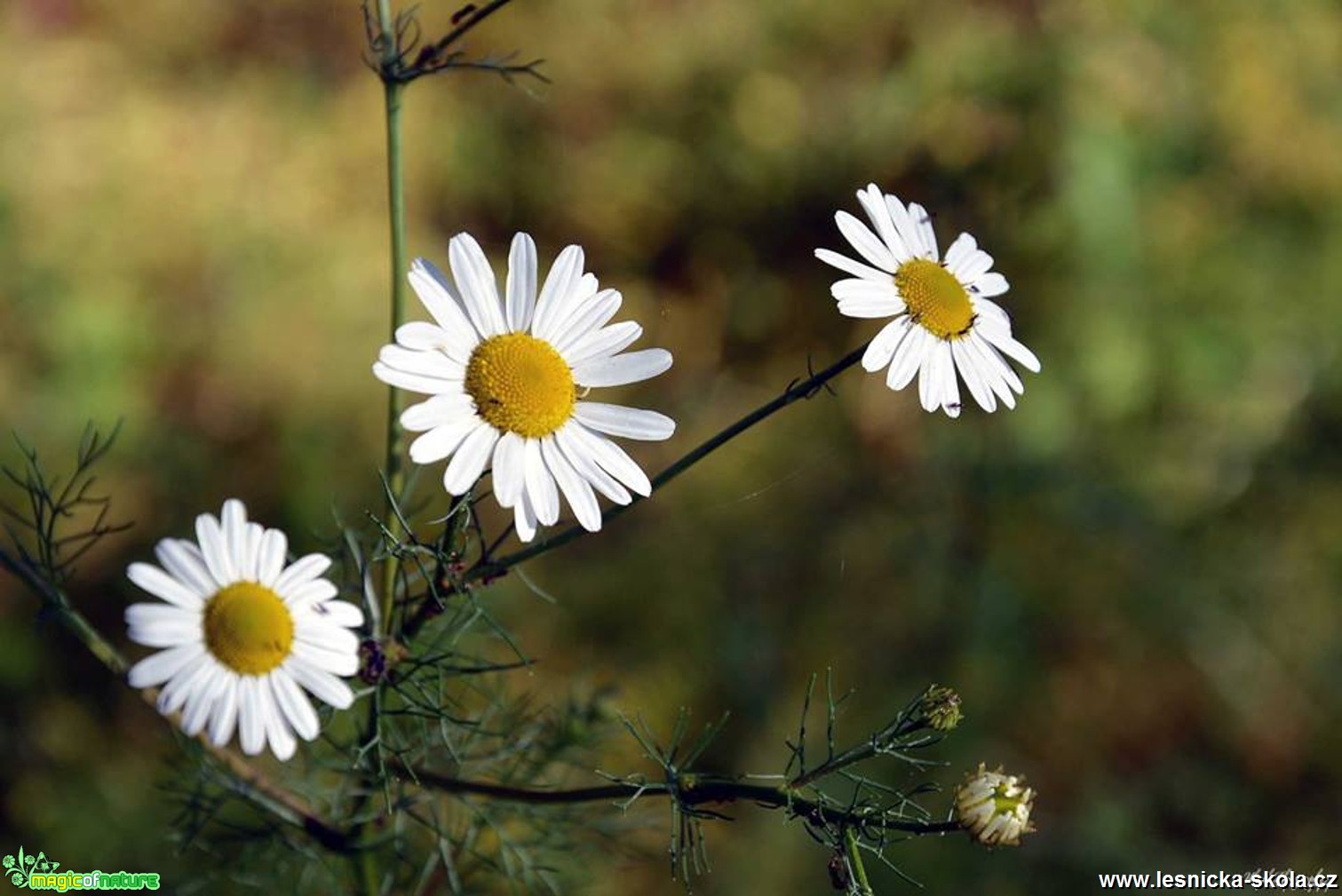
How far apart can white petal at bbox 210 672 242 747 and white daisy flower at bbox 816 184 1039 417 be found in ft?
1.87

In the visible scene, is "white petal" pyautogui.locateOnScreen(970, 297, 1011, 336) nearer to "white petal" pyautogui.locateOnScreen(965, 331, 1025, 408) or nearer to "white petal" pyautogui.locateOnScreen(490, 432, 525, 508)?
"white petal" pyautogui.locateOnScreen(965, 331, 1025, 408)

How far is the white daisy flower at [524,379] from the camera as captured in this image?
979mm

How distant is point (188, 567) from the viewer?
0.99 m

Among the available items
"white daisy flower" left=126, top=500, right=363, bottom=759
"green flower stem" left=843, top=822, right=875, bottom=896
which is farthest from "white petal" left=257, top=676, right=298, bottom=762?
"green flower stem" left=843, top=822, right=875, bottom=896

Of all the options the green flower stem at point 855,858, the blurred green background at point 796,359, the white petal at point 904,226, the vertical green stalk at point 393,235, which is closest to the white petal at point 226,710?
the vertical green stalk at point 393,235

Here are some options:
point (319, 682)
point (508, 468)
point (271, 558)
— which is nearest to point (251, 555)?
point (271, 558)

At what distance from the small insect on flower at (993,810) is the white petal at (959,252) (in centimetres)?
45

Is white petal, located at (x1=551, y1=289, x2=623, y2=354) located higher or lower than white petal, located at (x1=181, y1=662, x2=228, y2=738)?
higher

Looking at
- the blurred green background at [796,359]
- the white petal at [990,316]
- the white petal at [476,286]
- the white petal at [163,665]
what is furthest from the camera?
the blurred green background at [796,359]

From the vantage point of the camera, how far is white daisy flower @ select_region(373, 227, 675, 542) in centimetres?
98

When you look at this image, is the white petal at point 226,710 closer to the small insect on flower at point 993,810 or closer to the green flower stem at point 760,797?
the green flower stem at point 760,797

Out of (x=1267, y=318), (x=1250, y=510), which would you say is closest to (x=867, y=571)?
(x=1250, y=510)

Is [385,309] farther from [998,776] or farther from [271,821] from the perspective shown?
[998,776]

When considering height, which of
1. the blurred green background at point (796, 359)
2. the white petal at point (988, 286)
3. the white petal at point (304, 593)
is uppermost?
the blurred green background at point (796, 359)
